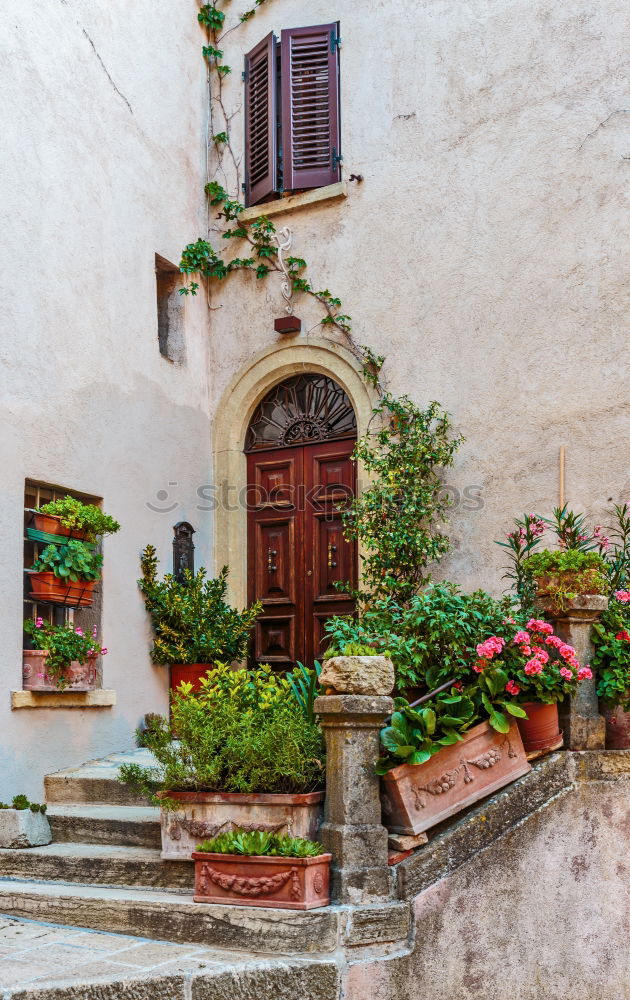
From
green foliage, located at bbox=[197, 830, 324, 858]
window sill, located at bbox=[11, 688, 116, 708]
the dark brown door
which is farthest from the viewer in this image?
the dark brown door

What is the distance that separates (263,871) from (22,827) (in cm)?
171

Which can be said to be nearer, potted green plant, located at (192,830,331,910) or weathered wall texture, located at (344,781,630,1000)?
potted green plant, located at (192,830,331,910)

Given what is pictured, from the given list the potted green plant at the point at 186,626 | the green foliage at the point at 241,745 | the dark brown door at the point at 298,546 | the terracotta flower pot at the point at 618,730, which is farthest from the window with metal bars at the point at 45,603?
the terracotta flower pot at the point at 618,730

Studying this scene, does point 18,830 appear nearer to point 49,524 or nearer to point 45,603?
point 45,603

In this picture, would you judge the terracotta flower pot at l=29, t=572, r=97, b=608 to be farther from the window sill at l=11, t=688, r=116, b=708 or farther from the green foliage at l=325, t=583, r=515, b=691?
the green foliage at l=325, t=583, r=515, b=691

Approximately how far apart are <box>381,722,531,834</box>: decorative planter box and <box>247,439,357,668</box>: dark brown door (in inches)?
123

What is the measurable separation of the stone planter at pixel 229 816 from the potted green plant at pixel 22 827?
106 centimetres

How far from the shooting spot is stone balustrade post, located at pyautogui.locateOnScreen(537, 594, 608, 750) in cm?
503

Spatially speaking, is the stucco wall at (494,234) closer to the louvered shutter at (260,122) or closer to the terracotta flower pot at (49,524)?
the louvered shutter at (260,122)

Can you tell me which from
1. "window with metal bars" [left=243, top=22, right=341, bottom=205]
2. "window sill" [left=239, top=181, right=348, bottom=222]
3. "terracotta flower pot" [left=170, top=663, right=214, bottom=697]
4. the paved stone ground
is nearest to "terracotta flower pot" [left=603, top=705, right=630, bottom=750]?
the paved stone ground

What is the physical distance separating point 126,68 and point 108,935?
6131 millimetres

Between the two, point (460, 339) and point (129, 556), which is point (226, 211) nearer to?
point (460, 339)

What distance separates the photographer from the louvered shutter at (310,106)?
27.3 ft

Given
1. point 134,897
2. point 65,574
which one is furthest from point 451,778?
point 65,574
